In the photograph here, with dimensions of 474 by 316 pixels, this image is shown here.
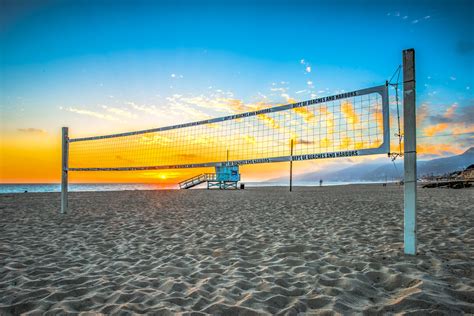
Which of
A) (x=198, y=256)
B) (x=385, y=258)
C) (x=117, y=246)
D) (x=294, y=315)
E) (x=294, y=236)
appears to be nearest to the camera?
(x=294, y=315)

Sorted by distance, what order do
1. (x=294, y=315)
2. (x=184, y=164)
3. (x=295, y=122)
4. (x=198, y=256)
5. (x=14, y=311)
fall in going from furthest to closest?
(x=184, y=164)
(x=295, y=122)
(x=198, y=256)
(x=14, y=311)
(x=294, y=315)

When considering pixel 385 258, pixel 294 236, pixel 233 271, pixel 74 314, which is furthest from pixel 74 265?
pixel 385 258

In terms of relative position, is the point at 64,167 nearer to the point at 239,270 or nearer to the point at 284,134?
the point at 284,134

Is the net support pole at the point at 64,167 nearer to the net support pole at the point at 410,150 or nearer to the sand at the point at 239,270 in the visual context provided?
the sand at the point at 239,270

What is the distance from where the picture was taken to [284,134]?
304 inches

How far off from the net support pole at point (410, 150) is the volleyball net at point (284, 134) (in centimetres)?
51

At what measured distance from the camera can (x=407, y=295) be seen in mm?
2270

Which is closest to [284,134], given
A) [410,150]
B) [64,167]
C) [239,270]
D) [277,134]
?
[277,134]

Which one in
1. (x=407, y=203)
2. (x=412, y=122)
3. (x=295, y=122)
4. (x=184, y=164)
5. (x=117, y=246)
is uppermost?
(x=295, y=122)

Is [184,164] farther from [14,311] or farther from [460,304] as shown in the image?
[460,304]

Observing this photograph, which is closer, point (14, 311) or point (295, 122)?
point (14, 311)

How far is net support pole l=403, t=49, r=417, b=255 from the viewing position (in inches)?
137

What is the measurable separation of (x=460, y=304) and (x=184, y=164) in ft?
20.6

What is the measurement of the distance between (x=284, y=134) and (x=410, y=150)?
14.3 ft
